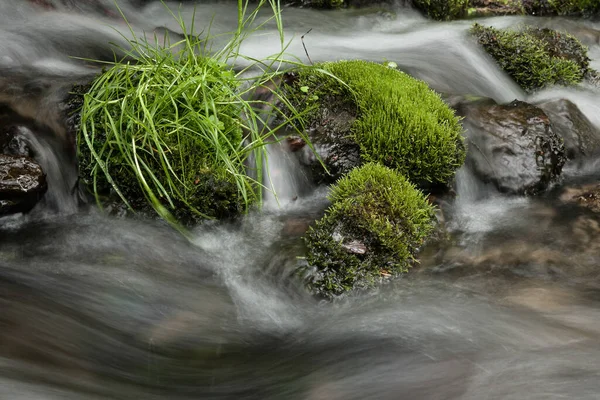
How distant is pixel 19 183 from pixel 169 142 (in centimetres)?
113

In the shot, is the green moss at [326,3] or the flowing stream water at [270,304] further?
the green moss at [326,3]

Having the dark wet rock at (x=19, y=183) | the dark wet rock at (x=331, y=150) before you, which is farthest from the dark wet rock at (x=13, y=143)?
the dark wet rock at (x=331, y=150)

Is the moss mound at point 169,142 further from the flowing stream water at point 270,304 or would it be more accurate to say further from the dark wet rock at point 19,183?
the dark wet rock at point 19,183

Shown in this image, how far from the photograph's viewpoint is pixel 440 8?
9039mm

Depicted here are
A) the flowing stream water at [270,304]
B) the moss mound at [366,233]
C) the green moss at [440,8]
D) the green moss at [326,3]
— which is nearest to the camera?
the flowing stream water at [270,304]

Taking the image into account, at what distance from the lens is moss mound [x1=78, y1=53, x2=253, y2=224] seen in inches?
176

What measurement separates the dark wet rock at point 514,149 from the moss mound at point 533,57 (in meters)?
1.68

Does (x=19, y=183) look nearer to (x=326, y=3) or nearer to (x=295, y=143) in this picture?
(x=295, y=143)

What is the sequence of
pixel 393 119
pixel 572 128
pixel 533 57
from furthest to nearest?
pixel 533 57, pixel 572 128, pixel 393 119

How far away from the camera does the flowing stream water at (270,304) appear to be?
10.1 ft

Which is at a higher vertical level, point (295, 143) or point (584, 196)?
point (295, 143)

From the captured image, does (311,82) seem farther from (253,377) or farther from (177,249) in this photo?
(253,377)

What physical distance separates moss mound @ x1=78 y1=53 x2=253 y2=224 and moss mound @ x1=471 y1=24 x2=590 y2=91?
4165 mm

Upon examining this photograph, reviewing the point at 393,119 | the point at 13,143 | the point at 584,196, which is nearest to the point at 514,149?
the point at 584,196
